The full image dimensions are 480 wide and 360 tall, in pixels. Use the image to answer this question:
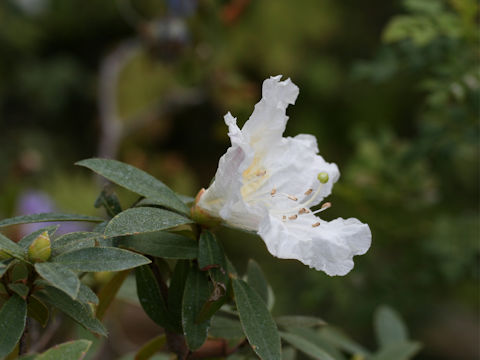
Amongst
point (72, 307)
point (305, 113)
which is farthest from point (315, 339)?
point (305, 113)

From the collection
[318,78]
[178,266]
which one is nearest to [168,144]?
[318,78]

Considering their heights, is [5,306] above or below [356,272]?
below

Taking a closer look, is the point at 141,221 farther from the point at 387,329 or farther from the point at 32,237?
the point at 387,329

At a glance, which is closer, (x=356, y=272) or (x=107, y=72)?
(x=356, y=272)

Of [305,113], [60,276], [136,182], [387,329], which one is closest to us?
[60,276]

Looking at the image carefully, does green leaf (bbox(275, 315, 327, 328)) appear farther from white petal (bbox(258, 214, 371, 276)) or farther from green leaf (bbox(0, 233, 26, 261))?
green leaf (bbox(0, 233, 26, 261))

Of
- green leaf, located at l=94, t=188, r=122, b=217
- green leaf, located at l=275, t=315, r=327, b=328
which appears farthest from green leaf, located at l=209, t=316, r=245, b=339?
green leaf, located at l=94, t=188, r=122, b=217

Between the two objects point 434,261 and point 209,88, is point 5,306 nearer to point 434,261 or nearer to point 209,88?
point 434,261
